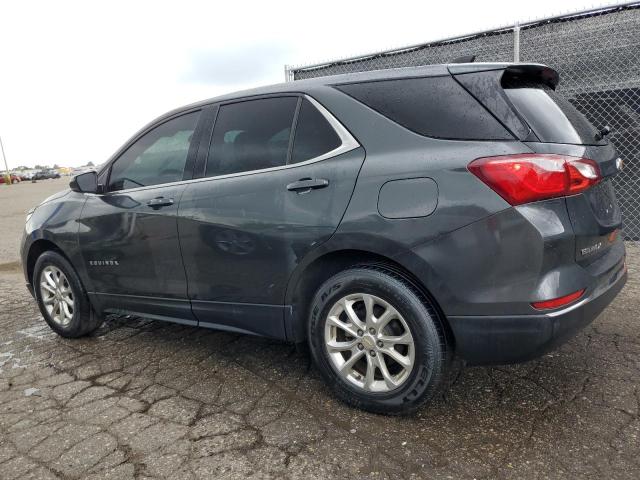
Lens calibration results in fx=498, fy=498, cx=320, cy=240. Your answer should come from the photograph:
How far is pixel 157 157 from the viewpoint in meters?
3.37

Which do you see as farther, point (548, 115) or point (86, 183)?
point (86, 183)

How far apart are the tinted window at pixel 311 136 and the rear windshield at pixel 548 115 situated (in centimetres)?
87

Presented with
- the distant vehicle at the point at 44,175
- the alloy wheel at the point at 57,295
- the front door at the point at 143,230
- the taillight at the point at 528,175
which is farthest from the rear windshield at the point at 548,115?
the distant vehicle at the point at 44,175

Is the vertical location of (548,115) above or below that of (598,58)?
below

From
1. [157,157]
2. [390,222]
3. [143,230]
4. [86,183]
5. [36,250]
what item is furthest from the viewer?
[36,250]

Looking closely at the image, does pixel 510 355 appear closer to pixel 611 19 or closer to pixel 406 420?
pixel 406 420

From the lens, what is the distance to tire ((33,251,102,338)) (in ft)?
12.4

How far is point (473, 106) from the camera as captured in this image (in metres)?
2.24

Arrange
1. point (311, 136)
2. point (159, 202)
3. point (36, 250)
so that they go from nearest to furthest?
point (311, 136) < point (159, 202) < point (36, 250)

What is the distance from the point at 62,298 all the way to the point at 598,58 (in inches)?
224

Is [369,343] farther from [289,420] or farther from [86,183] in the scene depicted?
[86,183]

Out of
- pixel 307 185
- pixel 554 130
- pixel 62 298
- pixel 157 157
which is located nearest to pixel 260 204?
pixel 307 185

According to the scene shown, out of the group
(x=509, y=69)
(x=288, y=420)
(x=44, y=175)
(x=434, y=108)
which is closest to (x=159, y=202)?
(x=288, y=420)

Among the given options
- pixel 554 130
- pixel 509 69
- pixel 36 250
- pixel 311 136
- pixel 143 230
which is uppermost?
pixel 509 69
